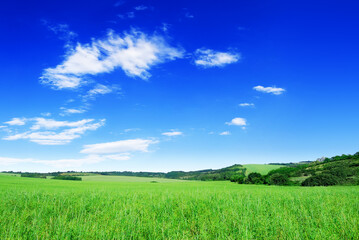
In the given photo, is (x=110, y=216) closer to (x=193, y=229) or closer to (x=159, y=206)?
(x=159, y=206)

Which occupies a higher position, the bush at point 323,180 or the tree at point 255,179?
the bush at point 323,180

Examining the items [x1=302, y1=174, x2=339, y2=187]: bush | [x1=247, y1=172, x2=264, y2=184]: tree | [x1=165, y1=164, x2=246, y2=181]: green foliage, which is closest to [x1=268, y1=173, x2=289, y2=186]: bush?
[x1=247, y1=172, x2=264, y2=184]: tree

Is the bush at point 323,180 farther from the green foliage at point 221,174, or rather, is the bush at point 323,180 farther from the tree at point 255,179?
the green foliage at point 221,174

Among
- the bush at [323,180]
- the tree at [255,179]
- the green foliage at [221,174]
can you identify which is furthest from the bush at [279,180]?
the green foliage at [221,174]

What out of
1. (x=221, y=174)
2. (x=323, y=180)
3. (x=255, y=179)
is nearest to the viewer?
(x=323, y=180)

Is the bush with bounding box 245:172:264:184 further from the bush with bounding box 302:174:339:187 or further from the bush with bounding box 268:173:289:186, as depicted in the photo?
the bush with bounding box 302:174:339:187

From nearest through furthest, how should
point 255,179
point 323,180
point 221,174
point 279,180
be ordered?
point 323,180 → point 279,180 → point 255,179 → point 221,174

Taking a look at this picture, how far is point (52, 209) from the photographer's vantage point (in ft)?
21.4

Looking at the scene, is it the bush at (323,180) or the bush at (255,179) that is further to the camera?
the bush at (255,179)

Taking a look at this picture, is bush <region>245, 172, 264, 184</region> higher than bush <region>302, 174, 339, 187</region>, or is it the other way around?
bush <region>302, 174, 339, 187</region>

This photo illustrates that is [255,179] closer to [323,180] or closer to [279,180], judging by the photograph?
[279,180]

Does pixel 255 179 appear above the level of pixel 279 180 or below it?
below

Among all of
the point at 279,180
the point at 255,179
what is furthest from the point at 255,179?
the point at 279,180

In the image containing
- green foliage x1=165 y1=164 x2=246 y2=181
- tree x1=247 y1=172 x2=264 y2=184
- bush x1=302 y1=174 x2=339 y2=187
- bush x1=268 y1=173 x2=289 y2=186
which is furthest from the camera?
green foliage x1=165 y1=164 x2=246 y2=181
